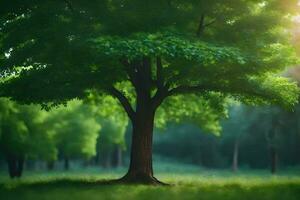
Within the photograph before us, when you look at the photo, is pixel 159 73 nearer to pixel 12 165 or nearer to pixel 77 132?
pixel 12 165

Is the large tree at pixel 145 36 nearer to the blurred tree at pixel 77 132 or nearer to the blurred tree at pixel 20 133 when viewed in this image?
the blurred tree at pixel 20 133

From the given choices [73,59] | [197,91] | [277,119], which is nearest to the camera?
[73,59]

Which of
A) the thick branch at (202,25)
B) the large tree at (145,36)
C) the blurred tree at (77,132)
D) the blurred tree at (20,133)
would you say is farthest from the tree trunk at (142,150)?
the blurred tree at (77,132)

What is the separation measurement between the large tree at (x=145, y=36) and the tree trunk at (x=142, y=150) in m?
0.12

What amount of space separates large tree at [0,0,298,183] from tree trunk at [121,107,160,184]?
0.12 metres

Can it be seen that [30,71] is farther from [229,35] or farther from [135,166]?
[229,35]

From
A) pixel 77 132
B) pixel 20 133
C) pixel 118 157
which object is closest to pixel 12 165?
pixel 20 133

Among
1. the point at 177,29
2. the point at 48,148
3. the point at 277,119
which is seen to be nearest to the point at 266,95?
the point at 177,29

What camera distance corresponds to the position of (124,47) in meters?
17.9

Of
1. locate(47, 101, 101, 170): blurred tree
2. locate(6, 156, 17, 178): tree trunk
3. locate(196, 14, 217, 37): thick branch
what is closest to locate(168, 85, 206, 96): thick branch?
locate(196, 14, 217, 37): thick branch

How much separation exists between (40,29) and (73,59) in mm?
1939

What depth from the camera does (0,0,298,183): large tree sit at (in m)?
20.2

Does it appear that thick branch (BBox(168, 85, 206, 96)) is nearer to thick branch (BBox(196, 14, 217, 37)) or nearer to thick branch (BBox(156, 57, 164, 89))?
thick branch (BBox(156, 57, 164, 89))

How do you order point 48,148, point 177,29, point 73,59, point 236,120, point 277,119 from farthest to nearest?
point 236,120 < point 48,148 < point 277,119 < point 73,59 < point 177,29
